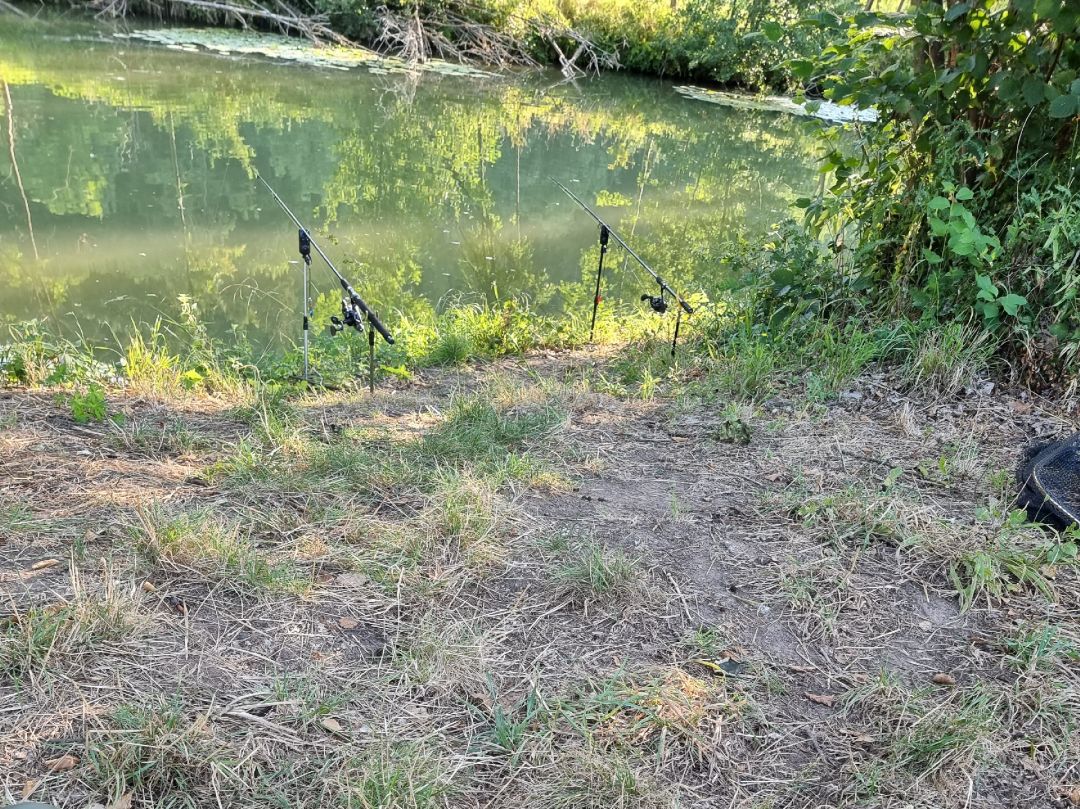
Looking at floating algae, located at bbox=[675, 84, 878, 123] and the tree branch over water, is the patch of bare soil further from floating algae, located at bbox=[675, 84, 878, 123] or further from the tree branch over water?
the tree branch over water

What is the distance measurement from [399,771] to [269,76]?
46.7 ft

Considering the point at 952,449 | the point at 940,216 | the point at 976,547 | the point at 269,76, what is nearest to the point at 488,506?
the point at 976,547

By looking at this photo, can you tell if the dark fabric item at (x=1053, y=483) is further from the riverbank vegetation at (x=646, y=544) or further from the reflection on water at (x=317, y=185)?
the reflection on water at (x=317, y=185)

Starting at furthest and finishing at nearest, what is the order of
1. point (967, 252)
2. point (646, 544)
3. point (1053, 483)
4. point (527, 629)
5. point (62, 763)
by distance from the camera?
point (967, 252) < point (1053, 483) < point (646, 544) < point (527, 629) < point (62, 763)

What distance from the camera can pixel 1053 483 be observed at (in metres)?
2.41

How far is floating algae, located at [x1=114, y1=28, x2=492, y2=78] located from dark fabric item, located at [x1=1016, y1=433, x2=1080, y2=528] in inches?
583

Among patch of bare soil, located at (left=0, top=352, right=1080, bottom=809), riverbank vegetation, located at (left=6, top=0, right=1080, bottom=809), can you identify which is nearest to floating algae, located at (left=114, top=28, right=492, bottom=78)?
riverbank vegetation, located at (left=6, top=0, right=1080, bottom=809)

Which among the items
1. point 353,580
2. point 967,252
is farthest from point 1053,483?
point 353,580

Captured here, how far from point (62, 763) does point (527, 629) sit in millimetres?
968

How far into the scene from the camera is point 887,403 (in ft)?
10.7

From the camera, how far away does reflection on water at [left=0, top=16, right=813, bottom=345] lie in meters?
5.65

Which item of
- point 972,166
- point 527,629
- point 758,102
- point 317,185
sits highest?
point 758,102

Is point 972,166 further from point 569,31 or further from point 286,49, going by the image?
point 569,31

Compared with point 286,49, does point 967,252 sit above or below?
below
